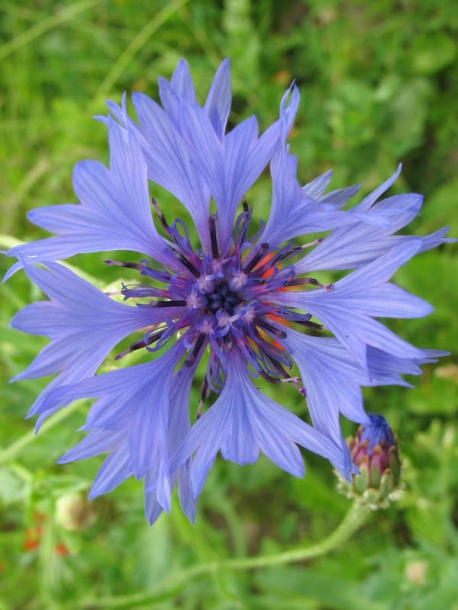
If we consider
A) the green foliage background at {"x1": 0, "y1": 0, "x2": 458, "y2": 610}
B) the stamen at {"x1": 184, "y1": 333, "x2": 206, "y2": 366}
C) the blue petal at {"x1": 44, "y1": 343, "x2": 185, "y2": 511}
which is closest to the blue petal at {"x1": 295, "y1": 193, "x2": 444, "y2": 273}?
the stamen at {"x1": 184, "y1": 333, "x2": 206, "y2": 366}

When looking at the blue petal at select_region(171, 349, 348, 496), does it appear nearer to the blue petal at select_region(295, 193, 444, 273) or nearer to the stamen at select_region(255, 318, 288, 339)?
the stamen at select_region(255, 318, 288, 339)

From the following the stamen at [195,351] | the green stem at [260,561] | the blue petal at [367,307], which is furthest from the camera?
the green stem at [260,561]

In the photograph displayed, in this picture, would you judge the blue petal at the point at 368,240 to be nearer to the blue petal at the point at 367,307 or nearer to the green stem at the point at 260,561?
the blue petal at the point at 367,307

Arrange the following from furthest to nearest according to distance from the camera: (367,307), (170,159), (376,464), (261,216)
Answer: (261,216)
(376,464)
(170,159)
(367,307)

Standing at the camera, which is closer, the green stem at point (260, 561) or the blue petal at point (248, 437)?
the blue petal at point (248, 437)

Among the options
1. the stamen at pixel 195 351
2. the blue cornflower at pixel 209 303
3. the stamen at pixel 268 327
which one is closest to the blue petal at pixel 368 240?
the blue cornflower at pixel 209 303

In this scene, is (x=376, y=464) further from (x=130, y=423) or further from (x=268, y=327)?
(x=130, y=423)

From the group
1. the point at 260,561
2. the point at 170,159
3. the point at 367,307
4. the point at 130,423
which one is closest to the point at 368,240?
the point at 367,307
